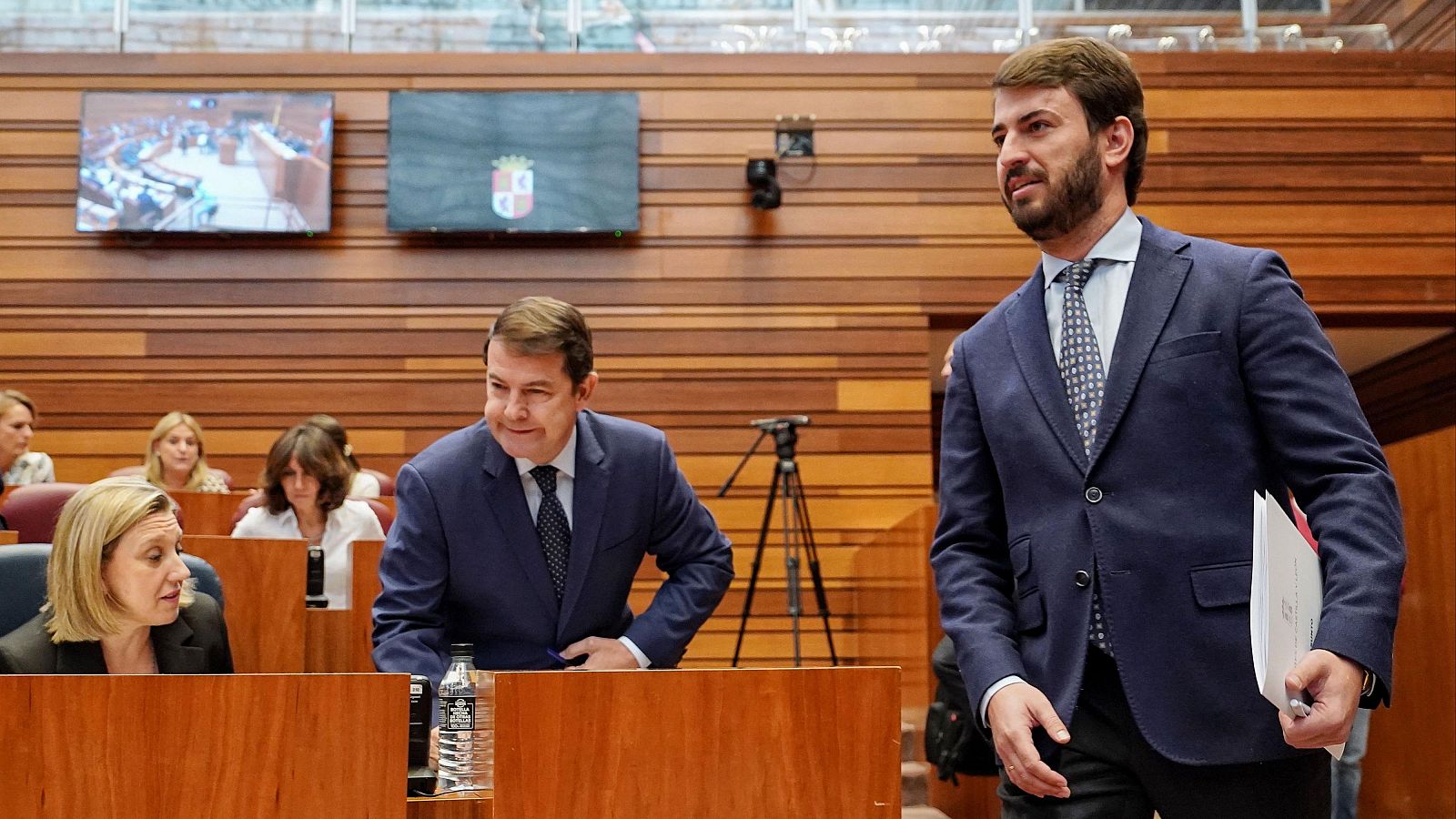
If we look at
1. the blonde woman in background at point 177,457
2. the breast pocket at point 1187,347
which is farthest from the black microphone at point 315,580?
the breast pocket at point 1187,347

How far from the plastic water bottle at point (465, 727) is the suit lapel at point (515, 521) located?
→ 397 mm

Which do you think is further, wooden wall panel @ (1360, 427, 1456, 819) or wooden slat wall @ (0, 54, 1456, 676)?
wooden slat wall @ (0, 54, 1456, 676)

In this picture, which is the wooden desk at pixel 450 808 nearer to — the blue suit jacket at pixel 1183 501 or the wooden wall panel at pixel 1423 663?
the blue suit jacket at pixel 1183 501

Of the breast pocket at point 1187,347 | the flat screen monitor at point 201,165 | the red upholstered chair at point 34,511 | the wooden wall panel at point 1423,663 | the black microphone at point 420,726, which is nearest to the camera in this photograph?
the breast pocket at point 1187,347

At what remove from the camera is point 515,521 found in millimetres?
2295

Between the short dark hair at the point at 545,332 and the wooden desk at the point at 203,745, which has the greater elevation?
the short dark hair at the point at 545,332

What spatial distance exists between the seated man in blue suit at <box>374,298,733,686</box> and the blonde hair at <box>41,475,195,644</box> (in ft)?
1.70

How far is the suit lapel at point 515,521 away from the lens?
2.29 meters

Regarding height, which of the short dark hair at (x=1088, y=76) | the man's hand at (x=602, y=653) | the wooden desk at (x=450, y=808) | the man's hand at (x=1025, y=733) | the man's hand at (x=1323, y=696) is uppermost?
the short dark hair at (x=1088, y=76)

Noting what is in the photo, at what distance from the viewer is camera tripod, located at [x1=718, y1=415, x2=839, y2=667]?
16.4 feet

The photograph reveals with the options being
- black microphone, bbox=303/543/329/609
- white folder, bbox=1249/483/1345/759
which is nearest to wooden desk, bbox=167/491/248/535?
black microphone, bbox=303/543/329/609

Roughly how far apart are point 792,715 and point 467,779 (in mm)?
528

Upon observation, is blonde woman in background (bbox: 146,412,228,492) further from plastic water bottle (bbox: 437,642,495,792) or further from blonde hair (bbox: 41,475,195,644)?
plastic water bottle (bbox: 437,642,495,792)

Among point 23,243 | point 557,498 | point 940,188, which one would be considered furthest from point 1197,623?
point 23,243
